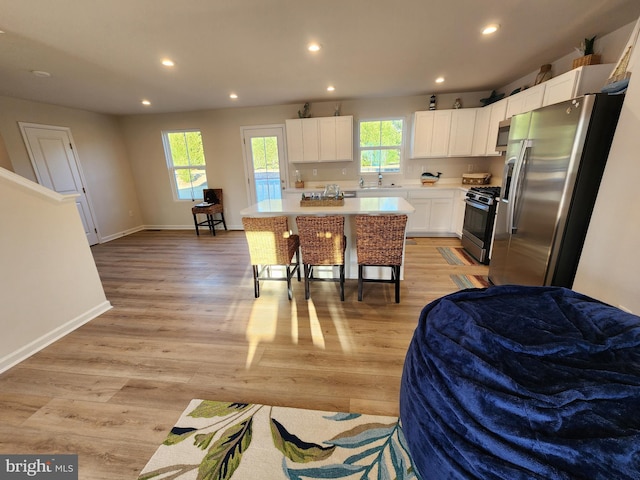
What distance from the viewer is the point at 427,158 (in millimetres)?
4762

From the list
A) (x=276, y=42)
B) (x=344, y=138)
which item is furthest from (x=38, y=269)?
(x=344, y=138)

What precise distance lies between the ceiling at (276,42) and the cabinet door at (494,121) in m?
0.37

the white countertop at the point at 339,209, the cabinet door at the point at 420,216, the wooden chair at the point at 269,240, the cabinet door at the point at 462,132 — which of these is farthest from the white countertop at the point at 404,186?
the wooden chair at the point at 269,240

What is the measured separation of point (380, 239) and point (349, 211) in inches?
16.2

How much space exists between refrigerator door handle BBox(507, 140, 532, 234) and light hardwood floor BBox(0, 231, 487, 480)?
94 cm

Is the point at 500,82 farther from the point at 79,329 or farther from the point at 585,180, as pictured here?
the point at 79,329

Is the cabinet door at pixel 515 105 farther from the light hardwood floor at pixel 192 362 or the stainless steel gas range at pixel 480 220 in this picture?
the light hardwood floor at pixel 192 362

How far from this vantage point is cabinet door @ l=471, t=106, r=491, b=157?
406cm

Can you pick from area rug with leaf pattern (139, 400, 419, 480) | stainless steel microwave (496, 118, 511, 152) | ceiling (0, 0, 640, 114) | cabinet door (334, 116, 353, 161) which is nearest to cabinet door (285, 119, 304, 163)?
cabinet door (334, 116, 353, 161)

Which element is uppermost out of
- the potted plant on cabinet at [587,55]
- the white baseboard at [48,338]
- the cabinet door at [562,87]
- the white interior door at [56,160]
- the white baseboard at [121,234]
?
the potted plant on cabinet at [587,55]

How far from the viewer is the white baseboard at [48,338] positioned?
1.91 m

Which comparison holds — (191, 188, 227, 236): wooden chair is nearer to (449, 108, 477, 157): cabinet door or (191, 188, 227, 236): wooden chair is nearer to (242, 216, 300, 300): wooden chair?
(242, 216, 300, 300): wooden chair

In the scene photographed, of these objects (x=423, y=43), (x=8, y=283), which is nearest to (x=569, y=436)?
(x=423, y=43)

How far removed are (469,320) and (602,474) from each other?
0.49m
